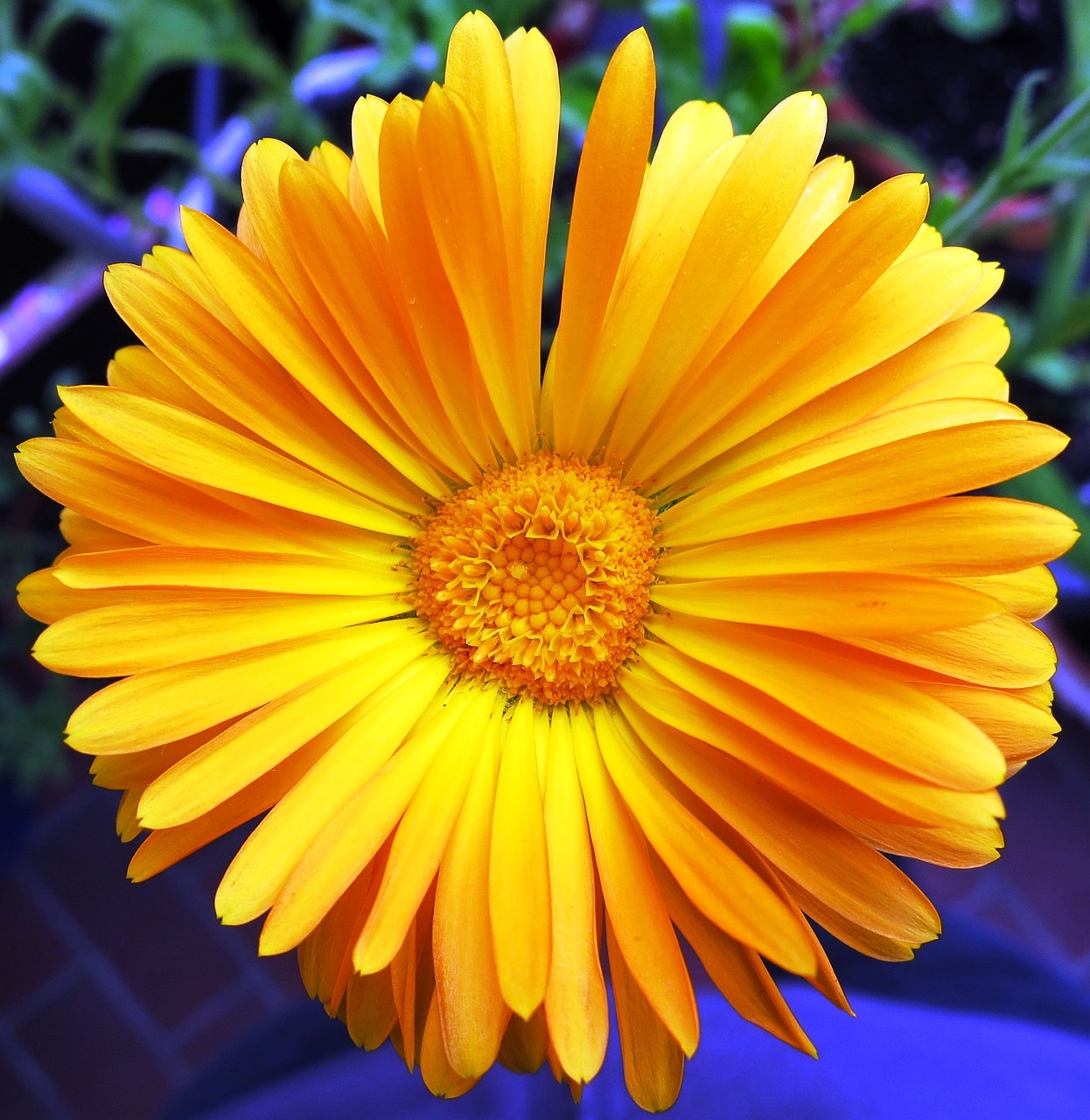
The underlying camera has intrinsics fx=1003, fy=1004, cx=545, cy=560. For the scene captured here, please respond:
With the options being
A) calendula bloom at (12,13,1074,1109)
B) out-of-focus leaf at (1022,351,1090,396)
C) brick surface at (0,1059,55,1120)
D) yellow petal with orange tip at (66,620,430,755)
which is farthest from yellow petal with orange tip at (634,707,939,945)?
brick surface at (0,1059,55,1120)

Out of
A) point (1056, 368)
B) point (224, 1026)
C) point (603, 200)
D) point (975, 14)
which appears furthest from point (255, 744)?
point (224, 1026)

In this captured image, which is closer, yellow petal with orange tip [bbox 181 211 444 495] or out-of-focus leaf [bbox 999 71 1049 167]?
yellow petal with orange tip [bbox 181 211 444 495]

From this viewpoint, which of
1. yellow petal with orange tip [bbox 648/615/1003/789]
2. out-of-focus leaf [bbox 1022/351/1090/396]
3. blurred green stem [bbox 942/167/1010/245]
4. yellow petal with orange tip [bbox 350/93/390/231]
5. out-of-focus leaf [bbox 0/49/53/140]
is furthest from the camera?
out-of-focus leaf [bbox 1022/351/1090/396]

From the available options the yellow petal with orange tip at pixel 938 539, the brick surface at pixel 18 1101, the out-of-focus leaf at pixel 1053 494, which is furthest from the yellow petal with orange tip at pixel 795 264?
the brick surface at pixel 18 1101

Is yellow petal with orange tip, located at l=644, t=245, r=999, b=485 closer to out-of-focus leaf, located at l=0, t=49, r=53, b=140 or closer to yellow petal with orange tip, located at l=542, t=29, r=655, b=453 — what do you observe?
yellow petal with orange tip, located at l=542, t=29, r=655, b=453

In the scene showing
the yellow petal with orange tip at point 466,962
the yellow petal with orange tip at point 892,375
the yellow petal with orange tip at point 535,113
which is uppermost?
the yellow petal with orange tip at point 535,113

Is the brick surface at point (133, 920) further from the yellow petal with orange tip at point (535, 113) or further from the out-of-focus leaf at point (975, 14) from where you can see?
the out-of-focus leaf at point (975, 14)
